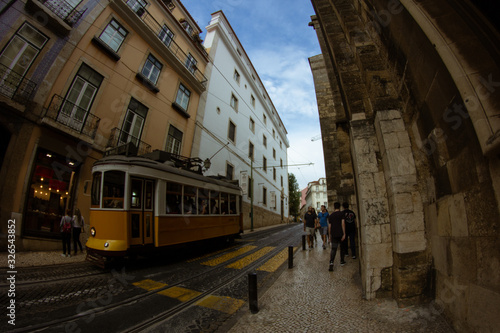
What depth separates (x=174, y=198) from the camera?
20.0ft

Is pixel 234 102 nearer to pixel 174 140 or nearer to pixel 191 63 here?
pixel 191 63

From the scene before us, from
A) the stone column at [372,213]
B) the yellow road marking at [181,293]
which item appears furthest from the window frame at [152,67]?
the stone column at [372,213]

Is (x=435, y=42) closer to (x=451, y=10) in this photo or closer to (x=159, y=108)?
(x=451, y=10)

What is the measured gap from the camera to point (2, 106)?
19.9 feet

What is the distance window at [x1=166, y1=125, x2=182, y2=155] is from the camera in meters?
11.8

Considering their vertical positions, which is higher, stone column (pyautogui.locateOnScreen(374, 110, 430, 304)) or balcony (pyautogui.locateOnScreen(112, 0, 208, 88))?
balcony (pyautogui.locateOnScreen(112, 0, 208, 88))

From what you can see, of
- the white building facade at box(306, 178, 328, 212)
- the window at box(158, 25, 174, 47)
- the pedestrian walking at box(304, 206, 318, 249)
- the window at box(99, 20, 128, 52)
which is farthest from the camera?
the white building facade at box(306, 178, 328, 212)

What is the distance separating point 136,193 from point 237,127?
14084 mm

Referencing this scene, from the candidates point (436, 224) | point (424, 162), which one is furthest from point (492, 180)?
point (424, 162)

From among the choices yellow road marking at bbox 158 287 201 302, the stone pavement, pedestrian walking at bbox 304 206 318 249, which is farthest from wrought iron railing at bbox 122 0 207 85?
the stone pavement

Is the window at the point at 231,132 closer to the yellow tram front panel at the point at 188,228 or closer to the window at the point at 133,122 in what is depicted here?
the window at the point at 133,122

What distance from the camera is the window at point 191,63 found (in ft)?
45.1

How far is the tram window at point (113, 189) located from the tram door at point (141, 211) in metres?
0.26

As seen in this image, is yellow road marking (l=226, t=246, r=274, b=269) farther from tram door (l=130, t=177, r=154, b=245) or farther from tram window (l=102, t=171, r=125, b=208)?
tram window (l=102, t=171, r=125, b=208)
